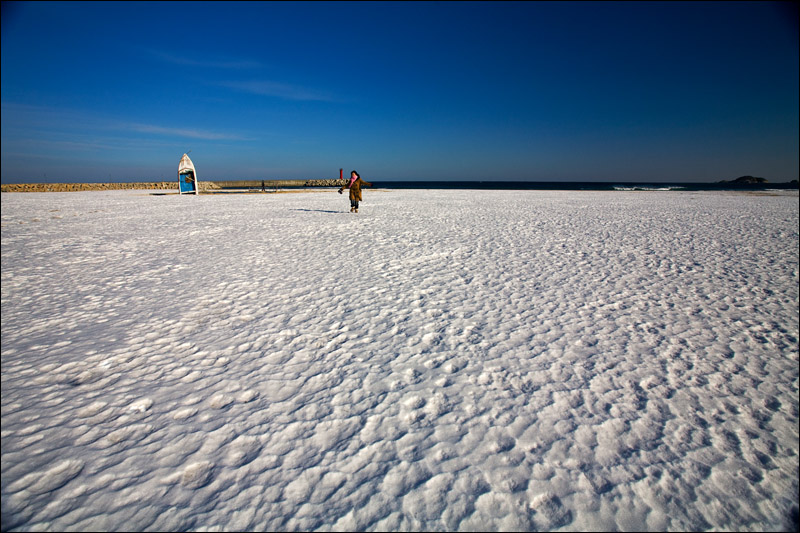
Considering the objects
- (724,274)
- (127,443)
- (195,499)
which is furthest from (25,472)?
(724,274)

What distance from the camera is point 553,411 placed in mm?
3014

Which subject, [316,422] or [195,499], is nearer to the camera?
[195,499]

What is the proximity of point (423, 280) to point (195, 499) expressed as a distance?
4.94 metres

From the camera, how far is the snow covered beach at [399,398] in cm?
218

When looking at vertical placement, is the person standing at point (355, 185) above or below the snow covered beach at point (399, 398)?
above

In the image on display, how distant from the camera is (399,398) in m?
3.18

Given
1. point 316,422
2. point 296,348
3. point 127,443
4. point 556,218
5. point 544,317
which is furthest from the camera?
point 556,218

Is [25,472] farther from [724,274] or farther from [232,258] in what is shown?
[724,274]

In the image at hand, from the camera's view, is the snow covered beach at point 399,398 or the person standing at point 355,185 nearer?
the snow covered beach at point 399,398

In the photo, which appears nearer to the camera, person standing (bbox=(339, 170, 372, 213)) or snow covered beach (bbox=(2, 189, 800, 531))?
snow covered beach (bbox=(2, 189, 800, 531))

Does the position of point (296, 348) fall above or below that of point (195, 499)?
above

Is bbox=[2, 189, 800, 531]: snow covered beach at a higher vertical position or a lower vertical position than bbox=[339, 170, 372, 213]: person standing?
lower

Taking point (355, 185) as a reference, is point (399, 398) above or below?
below

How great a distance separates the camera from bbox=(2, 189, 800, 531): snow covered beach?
2.18 m
